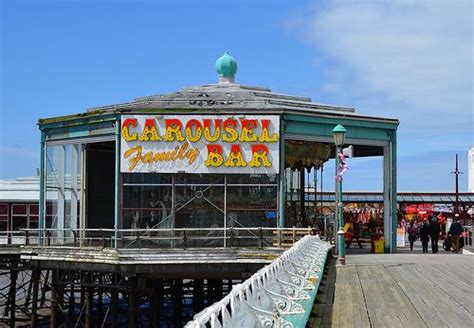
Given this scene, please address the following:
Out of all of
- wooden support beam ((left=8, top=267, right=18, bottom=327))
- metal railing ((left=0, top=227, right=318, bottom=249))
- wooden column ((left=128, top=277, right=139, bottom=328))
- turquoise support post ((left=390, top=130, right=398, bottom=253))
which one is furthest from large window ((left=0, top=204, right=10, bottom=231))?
A: wooden column ((left=128, top=277, right=139, bottom=328))

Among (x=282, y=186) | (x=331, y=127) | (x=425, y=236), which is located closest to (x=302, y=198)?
(x=425, y=236)

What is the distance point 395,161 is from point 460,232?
3701mm

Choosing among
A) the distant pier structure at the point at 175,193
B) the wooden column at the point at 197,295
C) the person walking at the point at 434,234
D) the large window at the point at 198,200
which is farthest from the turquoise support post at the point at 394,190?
the wooden column at the point at 197,295

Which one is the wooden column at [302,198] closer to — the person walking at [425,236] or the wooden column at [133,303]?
the person walking at [425,236]

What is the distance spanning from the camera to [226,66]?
32.9 m

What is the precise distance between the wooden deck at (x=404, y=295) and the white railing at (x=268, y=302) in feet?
2.83

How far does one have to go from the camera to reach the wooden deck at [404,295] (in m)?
9.99

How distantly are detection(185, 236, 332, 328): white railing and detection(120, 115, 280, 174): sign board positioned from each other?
14420 millimetres

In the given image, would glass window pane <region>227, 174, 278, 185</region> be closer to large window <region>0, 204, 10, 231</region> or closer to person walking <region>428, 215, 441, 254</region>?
person walking <region>428, 215, 441, 254</region>

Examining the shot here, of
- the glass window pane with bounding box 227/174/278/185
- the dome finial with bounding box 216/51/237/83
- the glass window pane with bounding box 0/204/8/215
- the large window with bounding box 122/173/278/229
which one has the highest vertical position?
the dome finial with bounding box 216/51/237/83

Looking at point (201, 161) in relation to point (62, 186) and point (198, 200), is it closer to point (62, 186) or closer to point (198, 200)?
point (198, 200)

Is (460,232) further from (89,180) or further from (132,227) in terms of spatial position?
(89,180)

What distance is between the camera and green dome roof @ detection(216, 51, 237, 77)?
32.9 metres

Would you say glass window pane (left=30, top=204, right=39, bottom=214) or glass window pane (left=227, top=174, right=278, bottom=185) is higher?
glass window pane (left=227, top=174, right=278, bottom=185)
